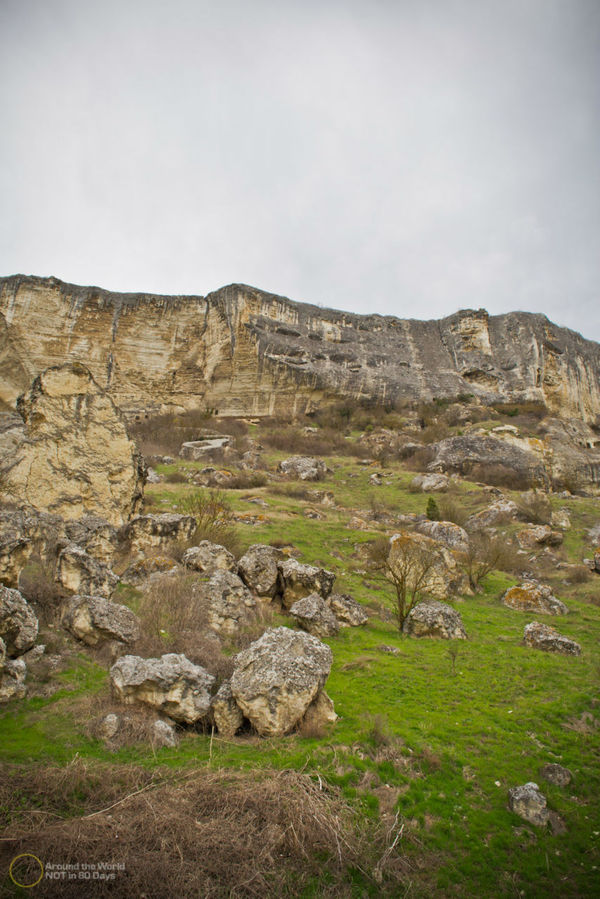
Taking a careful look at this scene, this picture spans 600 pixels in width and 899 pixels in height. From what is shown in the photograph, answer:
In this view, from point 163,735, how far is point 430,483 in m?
22.3

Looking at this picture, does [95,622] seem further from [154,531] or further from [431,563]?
[431,563]

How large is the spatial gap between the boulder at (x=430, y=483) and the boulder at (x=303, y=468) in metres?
5.51

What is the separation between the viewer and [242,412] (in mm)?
37094

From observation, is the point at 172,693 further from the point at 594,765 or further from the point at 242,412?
the point at 242,412

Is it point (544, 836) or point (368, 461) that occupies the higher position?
point (368, 461)

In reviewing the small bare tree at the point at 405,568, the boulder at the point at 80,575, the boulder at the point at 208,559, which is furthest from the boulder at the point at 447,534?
the boulder at the point at 80,575

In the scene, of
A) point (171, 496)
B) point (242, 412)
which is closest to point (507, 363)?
point (242, 412)

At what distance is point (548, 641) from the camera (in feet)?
31.8

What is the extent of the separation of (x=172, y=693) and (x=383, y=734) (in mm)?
2724

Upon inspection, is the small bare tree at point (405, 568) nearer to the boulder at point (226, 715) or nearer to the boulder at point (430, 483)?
the boulder at point (226, 715)

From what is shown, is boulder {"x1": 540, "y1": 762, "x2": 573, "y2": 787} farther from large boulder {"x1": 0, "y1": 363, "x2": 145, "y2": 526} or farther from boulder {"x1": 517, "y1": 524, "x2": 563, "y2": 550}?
boulder {"x1": 517, "y1": 524, "x2": 563, "y2": 550}

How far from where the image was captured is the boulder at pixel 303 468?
1019 inches

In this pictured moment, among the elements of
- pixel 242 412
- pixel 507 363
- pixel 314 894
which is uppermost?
pixel 507 363

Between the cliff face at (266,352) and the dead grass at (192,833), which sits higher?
the cliff face at (266,352)
